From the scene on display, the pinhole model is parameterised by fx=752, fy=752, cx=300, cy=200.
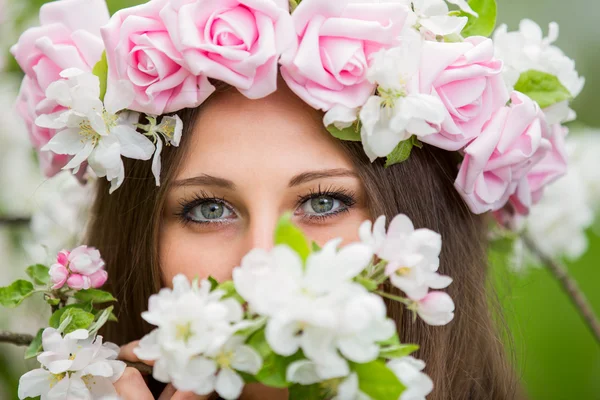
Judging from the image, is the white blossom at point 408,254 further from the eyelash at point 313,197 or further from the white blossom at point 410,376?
the eyelash at point 313,197

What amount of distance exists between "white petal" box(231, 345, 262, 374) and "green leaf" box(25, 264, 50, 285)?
0.62 m

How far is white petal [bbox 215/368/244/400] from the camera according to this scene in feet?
3.50

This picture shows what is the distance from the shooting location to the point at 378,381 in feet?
3.50

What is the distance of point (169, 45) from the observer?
4.54 ft

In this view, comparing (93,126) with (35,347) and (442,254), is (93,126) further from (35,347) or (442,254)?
Result: (442,254)

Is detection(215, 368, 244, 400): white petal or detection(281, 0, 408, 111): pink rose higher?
detection(281, 0, 408, 111): pink rose

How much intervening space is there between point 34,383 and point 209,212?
1.51ft

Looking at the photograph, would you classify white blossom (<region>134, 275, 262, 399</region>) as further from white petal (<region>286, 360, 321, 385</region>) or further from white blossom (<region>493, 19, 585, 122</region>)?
white blossom (<region>493, 19, 585, 122</region>)

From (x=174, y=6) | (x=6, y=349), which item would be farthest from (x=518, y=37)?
(x=6, y=349)

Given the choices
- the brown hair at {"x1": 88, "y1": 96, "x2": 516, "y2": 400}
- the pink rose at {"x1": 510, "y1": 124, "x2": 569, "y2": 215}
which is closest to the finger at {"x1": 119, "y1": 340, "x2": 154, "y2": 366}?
the brown hair at {"x1": 88, "y1": 96, "x2": 516, "y2": 400}


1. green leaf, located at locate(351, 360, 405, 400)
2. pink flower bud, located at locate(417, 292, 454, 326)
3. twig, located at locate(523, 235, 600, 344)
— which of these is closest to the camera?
green leaf, located at locate(351, 360, 405, 400)

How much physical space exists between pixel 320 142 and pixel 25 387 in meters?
0.71

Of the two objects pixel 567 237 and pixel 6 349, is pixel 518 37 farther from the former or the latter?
pixel 6 349

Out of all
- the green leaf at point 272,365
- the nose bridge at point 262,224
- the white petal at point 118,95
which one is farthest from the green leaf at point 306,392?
the white petal at point 118,95
